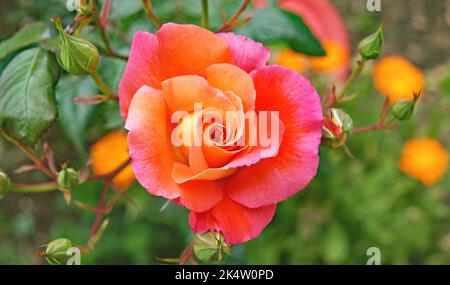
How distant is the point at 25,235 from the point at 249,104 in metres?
1.33

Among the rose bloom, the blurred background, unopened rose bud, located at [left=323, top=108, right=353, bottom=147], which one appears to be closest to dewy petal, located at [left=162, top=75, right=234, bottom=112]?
the rose bloom

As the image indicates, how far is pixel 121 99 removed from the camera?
573 millimetres

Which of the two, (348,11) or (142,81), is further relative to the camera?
(348,11)

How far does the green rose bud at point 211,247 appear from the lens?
0.59m

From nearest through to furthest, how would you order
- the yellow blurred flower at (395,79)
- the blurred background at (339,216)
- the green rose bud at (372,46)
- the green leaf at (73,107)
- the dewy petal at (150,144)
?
the dewy petal at (150,144) < the green rose bud at (372,46) < the green leaf at (73,107) < the blurred background at (339,216) < the yellow blurred flower at (395,79)

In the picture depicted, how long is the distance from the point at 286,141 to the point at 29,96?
26cm

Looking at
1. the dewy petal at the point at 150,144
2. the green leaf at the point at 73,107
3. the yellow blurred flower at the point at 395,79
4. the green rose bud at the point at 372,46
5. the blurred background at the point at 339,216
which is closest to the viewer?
the dewy petal at the point at 150,144

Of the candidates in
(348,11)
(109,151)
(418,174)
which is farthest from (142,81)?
(348,11)

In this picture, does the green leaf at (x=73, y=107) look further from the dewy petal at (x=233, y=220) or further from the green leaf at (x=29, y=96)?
the dewy petal at (x=233, y=220)

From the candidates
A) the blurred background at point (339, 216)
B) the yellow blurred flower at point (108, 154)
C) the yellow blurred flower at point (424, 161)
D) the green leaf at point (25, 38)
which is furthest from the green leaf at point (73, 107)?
the yellow blurred flower at point (424, 161)

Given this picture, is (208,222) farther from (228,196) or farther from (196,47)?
(196,47)

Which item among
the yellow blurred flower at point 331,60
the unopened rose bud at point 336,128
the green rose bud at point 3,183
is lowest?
the yellow blurred flower at point 331,60

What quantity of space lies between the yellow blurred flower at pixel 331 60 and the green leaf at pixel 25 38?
0.84 metres

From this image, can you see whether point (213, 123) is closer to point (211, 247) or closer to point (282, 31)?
point (211, 247)
